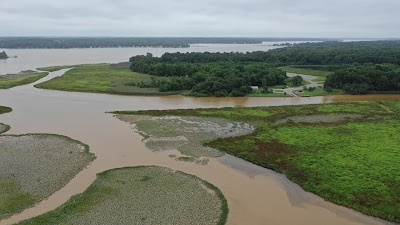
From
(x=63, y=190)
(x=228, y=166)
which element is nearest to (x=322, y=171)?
(x=228, y=166)

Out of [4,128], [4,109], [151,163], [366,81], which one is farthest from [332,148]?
[4,109]

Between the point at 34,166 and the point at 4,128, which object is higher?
the point at 4,128

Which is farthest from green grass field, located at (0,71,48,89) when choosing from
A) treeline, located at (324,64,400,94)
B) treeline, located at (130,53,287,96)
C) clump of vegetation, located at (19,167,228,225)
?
→ treeline, located at (324,64,400,94)

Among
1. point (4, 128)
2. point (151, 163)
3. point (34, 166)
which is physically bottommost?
point (151, 163)

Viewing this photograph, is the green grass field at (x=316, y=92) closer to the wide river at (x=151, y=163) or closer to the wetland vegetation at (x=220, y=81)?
the wetland vegetation at (x=220, y=81)

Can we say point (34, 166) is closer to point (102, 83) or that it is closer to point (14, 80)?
point (102, 83)

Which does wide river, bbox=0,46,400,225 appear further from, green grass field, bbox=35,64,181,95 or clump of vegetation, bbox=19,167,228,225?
green grass field, bbox=35,64,181,95

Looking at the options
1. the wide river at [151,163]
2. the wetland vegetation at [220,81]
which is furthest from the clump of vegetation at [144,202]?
the wetland vegetation at [220,81]

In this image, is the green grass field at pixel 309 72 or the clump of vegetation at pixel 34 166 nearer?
the clump of vegetation at pixel 34 166
